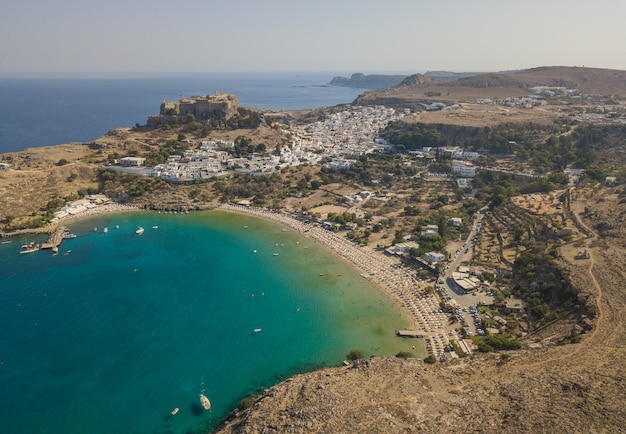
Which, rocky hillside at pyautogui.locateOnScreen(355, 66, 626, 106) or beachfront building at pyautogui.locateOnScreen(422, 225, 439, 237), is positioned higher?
rocky hillside at pyautogui.locateOnScreen(355, 66, 626, 106)

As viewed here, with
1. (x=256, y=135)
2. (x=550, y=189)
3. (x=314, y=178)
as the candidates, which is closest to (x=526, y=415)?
(x=550, y=189)

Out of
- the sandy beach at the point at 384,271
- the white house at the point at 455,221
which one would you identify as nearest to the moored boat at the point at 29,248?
the sandy beach at the point at 384,271

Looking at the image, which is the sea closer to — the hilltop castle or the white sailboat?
the white sailboat

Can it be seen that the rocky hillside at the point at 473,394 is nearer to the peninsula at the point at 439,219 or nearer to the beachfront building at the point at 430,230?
the peninsula at the point at 439,219

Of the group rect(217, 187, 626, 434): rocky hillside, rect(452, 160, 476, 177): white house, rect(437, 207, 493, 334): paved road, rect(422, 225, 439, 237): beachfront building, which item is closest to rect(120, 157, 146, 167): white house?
rect(422, 225, 439, 237): beachfront building

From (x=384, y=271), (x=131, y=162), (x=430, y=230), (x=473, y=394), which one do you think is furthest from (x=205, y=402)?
(x=131, y=162)
